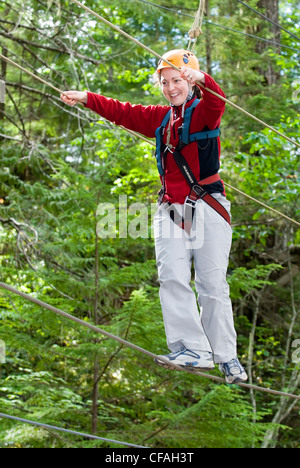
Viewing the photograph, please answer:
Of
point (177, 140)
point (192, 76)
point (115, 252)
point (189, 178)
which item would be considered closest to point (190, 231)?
point (189, 178)

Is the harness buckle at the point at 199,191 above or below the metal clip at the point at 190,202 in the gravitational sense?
above

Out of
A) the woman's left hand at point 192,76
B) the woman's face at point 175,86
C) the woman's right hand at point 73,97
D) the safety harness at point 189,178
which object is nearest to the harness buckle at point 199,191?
the safety harness at point 189,178

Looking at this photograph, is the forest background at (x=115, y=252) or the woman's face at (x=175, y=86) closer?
the woman's face at (x=175, y=86)

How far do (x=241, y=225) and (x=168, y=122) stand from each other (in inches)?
207

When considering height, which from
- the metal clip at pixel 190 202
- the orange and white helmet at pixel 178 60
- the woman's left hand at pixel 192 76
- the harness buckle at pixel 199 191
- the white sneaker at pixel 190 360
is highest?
the orange and white helmet at pixel 178 60

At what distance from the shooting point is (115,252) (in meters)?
6.22

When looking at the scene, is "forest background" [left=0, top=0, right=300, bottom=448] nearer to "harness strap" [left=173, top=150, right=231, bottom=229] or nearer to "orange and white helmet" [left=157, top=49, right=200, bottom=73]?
"harness strap" [left=173, top=150, right=231, bottom=229]

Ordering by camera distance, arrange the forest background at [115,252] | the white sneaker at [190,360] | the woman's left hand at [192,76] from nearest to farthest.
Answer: the woman's left hand at [192,76] → the white sneaker at [190,360] → the forest background at [115,252]

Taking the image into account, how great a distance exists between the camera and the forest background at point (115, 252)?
5.83 metres

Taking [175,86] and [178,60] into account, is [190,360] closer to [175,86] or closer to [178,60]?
[175,86]

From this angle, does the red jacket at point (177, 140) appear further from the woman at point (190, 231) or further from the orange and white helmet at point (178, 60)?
the orange and white helmet at point (178, 60)

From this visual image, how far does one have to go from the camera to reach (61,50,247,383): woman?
9.84 ft

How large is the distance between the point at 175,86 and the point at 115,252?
3364 millimetres

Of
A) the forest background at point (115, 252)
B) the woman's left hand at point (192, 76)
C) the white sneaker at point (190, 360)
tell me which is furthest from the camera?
the forest background at point (115, 252)
